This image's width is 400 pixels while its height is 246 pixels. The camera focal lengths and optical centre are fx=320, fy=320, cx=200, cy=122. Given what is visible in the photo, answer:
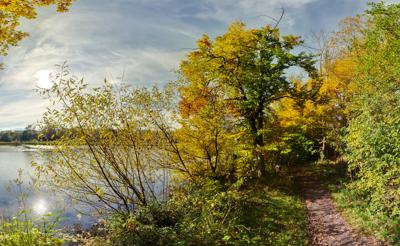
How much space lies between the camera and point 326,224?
34.7 feet

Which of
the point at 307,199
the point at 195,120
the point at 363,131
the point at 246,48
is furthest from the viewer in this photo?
the point at 246,48

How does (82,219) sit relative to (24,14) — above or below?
below

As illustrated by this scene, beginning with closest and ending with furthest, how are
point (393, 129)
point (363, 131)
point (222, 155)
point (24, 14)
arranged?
1. point (24, 14)
2. point (393, 129)
3. point (363, 131)
4. point (222, 155)

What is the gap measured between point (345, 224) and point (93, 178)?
7.83 metres

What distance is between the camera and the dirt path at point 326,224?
8827 mm

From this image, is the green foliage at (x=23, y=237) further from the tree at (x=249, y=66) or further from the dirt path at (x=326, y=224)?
the tree at (x=249, y=66)

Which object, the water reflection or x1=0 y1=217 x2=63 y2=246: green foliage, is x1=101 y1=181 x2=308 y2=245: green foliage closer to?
x1=0 y1=217 x2=63 y2=246: green foliage

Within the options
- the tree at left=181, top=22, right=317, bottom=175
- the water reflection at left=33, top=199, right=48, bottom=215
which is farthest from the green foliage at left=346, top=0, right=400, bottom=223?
the water reflection at left=33, top=199, right=48, bottom=215

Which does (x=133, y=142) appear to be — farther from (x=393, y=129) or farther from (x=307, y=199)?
(x=307, y=199)

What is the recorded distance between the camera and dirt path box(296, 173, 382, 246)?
29.0 feet

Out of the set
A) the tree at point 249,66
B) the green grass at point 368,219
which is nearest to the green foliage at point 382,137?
the green grass at point 368,219

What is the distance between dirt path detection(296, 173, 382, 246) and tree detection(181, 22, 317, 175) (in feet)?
10.7

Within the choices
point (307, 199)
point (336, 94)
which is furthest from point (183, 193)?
point (336, 94)

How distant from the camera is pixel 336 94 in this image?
20656 millimetres
